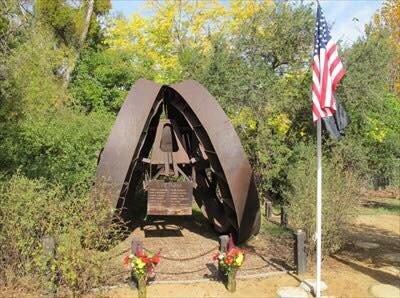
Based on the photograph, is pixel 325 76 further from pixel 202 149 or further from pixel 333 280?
pixel 202 149

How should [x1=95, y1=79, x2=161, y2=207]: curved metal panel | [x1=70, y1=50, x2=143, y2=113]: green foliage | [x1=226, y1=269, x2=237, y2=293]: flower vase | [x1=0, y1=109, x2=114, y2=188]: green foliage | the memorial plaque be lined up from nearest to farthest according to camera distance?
[x1=226, y1=269, x2=237, y2=293]: flower vase → [x1=95, y1=79, x2=161, y2=207]: curved metal panel → the memorial plaque → [x1=0, y1=109, x2=114, y2=188]: green foliage → [x1=70, y1=50, x2=143, y2=113]: green foliage

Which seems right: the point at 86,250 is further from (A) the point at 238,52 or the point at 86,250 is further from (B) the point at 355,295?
(A) the point at 238,52

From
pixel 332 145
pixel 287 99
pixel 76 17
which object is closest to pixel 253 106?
pixel 287 99

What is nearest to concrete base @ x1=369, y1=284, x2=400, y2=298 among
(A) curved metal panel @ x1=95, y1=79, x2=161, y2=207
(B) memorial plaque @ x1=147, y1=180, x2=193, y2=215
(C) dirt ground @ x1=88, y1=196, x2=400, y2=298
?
(C) dirt ground @ x1=88, y1=196, x2=400, y2=298

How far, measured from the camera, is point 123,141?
9891mm

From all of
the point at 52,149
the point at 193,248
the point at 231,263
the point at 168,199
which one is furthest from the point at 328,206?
the point at 52,149

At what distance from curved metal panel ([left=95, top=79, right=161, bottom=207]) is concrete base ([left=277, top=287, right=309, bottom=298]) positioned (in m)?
3.50

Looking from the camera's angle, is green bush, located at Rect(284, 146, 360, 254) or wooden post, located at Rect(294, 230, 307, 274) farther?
green bush, located at Rect(284, 146, 360, 254)

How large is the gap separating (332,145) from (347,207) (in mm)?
8735

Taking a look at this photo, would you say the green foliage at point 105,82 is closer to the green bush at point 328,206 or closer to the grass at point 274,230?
the grass at point 274,230

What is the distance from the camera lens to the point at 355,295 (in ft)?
27.2

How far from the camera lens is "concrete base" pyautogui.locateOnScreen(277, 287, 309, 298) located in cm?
812

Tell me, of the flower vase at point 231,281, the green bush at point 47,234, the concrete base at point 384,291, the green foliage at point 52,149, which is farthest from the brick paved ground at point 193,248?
the green foliage at point 52,149

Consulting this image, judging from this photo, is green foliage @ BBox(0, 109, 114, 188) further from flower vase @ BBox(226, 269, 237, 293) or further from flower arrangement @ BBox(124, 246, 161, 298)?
flower vase @ BBox(226, 269, 237, 293)
